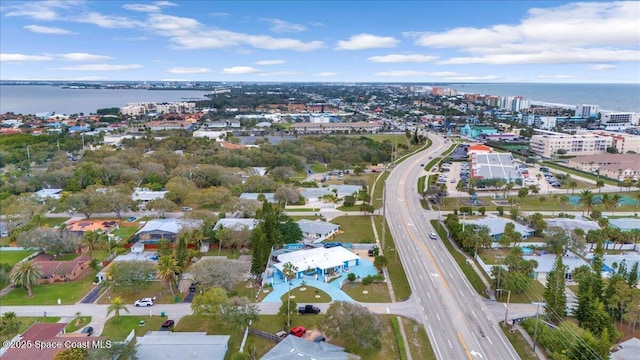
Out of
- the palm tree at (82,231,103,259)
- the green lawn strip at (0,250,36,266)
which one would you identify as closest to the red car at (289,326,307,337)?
the palm tree at (82,231,103,259)

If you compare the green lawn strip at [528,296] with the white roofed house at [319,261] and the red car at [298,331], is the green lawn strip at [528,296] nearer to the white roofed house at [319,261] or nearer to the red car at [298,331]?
the white roofed house at [319,261]

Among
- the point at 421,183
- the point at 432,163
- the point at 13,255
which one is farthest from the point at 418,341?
the point at 432,163

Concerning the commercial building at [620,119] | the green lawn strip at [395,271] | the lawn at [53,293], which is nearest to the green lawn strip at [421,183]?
the green lawn strip at [395,271]

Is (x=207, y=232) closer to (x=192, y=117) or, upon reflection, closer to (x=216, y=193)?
(x=216, y=193)

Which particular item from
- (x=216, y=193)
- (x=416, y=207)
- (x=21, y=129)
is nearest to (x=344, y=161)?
(x=416, y=207)

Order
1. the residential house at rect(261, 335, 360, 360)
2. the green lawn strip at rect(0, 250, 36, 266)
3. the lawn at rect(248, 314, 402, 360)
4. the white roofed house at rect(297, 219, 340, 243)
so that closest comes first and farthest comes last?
the residential house at rect(261, 335, 360, 360)
the lawn at rect(248, 314, 402, 360)
the green lawn strip at rect(0, 250, 36, 266)
the white roofed house at rect(297, 219, 340, 243)

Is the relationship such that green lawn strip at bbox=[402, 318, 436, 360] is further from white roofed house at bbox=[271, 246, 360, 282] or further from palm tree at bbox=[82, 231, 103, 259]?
palm tree at bbox=[82, 231, 103, 259]

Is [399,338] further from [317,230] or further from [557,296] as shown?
[317,230]
